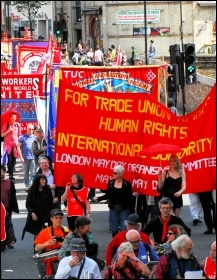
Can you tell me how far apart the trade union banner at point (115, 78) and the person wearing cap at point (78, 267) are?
10629 millimetres

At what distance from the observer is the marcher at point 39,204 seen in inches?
648

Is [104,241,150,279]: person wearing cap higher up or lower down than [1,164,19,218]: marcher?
higher up

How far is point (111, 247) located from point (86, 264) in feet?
4.61

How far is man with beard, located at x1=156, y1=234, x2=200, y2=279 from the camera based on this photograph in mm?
11695

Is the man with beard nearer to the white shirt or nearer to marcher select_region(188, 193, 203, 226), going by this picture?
the white shirt

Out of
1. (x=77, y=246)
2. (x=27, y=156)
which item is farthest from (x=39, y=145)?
(x=77, y=246)

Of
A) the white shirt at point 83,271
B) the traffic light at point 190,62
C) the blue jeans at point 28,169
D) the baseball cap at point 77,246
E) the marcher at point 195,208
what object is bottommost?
the blue jeans at point 28,169

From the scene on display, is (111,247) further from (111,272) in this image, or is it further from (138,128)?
(138,128)

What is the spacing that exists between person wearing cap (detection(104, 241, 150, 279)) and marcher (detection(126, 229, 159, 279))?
19.0 inches

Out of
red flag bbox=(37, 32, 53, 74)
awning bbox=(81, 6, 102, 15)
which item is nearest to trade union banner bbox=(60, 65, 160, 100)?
red flag bbox=(37, 32, 53, 74)

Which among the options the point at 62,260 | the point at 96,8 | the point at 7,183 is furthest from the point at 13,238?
the point at 96,8

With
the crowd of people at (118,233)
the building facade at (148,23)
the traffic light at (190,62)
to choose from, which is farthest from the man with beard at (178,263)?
the building facade at (148,23)

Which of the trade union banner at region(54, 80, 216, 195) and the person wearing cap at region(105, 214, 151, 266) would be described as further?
the trade union banner at region(54, 80, 216, 195)

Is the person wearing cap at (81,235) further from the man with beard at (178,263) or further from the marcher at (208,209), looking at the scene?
the marcher at (208,209)
